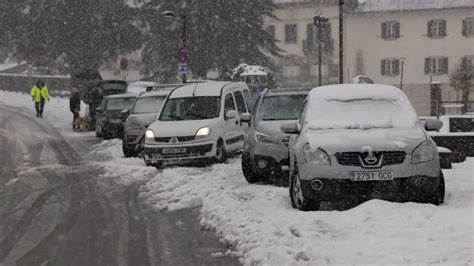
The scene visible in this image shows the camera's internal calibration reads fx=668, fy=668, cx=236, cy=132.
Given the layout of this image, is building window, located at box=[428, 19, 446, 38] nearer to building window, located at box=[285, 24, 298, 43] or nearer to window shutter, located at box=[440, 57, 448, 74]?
window shutter, located at box=[440, 57, 448, 74]

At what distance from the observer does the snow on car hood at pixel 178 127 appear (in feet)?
47.6

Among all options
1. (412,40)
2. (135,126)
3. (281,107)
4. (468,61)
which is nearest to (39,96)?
(135,126)

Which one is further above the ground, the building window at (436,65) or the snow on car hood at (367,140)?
the snow on car hood at (367,140)

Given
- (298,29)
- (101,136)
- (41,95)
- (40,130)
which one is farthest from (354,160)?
(298,29)

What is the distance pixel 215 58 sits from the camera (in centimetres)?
4203

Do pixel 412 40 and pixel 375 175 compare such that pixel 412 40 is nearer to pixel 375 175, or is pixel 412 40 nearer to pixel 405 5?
pixel 405 5

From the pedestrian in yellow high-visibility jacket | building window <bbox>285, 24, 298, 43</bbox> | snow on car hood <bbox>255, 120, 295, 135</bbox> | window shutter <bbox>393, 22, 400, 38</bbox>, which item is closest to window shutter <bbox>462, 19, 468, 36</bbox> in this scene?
window shutter <bbox>393, 22, 400, 38</bbox>

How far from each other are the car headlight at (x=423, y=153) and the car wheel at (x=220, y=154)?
22.1 ft

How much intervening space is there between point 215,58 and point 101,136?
18.8 m

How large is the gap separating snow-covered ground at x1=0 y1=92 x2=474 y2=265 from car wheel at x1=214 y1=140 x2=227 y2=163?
317cm

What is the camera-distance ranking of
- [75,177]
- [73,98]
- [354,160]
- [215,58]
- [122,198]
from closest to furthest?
[354,160] < [122,198] < [75,177] < [73,98] < [215,58]

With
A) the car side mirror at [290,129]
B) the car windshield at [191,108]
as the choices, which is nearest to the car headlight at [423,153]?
the car side mirror at [290,129]

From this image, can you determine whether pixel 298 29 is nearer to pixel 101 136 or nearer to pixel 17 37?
pixel 17 37

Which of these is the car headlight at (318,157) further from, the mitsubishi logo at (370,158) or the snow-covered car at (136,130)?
the snow-covered car at (136,130)
